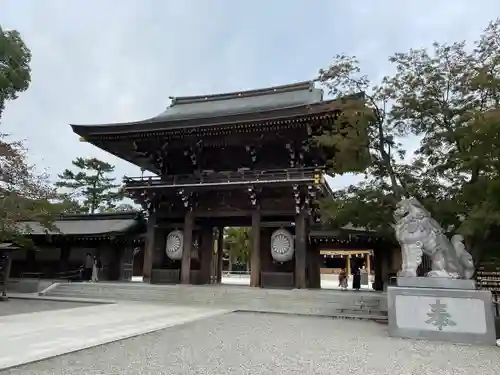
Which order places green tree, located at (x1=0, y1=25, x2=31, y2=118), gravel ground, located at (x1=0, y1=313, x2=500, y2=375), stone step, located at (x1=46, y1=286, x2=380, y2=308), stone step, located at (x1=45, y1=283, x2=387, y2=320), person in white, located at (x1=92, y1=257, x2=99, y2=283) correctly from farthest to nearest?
person in white, located at (x1=92, y1=257, x2=99, y2=283) → green tree, located at (x1=0, y1=25, x2=31, y2=118) → stone step, located at (x1=46, y1=286, x2=380, y2=308) → stone step, located at (x1=45, y1=283, x2=387, y2=320) → gravel ground, located at (x1=0, y1=313, x2=500, y2=375)

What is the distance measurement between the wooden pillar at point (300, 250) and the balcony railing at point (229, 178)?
5.67 feet

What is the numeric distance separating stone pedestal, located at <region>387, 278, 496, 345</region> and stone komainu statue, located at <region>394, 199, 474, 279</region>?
319 mm

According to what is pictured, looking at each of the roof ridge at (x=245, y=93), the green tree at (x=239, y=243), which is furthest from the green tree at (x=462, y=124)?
the green tree at (x=239, y=243)

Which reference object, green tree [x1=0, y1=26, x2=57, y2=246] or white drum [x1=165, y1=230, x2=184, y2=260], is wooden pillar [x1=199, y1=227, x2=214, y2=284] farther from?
green tree [x1=0, y1=26, x2=57, y2=246]

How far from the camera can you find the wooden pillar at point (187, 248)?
1611 cm

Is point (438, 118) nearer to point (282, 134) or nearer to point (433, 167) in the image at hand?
point (433, 167)

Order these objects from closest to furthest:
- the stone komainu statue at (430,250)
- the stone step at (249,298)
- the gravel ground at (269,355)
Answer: the gravel ground at (269,355) < the stone komainu statue at (430,250) < the stone step at (249,298)

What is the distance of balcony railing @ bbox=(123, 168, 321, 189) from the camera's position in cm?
1473

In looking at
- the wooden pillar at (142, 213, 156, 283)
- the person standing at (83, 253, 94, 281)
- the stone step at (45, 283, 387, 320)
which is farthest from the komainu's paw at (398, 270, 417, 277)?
the person standing at (83, 253, 94, 281)

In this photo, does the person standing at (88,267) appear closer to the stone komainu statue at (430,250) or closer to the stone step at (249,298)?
the stone step at (249,298)

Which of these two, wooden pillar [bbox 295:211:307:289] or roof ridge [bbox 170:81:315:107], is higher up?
roof ridge [bbox 170:81:315:107]

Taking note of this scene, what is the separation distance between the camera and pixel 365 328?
8992 millimetres

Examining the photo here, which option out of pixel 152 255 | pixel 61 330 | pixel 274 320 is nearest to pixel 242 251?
pixel 152 255

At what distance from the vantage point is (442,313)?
772cm
